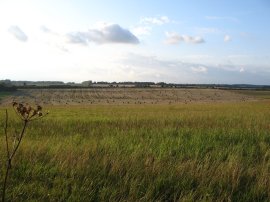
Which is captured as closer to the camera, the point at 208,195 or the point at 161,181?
the point at 208,195

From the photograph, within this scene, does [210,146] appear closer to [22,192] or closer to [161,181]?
[161,181]

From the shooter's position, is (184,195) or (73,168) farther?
(73,168)

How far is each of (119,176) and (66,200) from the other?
1159mm

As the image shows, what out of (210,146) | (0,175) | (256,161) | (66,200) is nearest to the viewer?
(66,200)

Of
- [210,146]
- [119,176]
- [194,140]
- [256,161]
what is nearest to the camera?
[119,176]

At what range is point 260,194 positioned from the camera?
5621mm

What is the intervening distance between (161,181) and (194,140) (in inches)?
158

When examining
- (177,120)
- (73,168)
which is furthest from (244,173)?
(177,120)

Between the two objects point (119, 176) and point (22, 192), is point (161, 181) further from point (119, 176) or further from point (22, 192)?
point (22, 192)

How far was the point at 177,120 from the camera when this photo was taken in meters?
16.9

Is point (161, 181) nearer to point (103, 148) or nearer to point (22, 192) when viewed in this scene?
point (22, 192)

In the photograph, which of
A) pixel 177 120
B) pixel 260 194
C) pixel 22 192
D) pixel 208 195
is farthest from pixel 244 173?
pixel 177 120

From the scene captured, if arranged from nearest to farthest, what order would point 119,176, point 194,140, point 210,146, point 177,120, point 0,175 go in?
point 0,175 → point 119,176 → point 210,146 → point 194,140 → point 177,120

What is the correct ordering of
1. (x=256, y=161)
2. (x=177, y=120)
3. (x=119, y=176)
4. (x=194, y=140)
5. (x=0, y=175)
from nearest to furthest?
(x=0, y=175), (x=119, y=176), (x=256, y=161), (x=194, y=140), (x=177, y=120)
